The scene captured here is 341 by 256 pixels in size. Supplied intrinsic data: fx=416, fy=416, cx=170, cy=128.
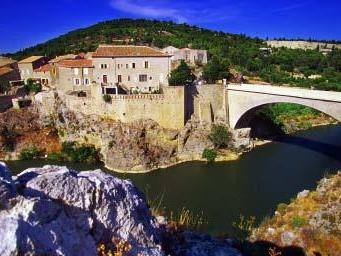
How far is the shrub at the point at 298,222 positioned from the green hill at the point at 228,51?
35626mm

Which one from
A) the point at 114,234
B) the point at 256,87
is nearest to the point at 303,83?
the point at 256,87

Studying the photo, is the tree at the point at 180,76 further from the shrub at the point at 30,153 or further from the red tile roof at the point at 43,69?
the red tile roof at the point at 43,69

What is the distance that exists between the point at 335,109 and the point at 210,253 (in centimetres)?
1957

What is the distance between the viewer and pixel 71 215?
7641 millimetres

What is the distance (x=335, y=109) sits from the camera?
27.6m

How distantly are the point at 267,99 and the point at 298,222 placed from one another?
17791mm

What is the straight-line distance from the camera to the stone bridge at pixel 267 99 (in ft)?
91.1

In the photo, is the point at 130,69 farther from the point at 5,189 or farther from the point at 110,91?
the point at 5,189

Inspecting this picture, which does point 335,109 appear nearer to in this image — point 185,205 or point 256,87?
point 256,87

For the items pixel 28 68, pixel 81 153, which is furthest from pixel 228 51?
pixel 81 153

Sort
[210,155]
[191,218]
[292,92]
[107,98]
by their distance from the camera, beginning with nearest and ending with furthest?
[191,218]
[292,92]
[210,155]
[107,98]

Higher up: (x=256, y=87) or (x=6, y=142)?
(x=256, y=87)

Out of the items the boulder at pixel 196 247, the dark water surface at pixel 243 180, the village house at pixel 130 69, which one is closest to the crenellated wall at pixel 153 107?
the village house at pixel 130 69

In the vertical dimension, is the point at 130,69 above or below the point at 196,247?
above
